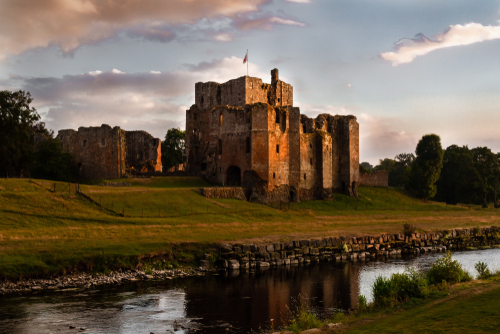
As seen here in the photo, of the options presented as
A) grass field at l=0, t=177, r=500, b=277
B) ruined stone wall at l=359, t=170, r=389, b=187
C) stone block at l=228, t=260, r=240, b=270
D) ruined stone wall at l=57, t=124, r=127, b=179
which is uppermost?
ruined stone wall at l=57, t=124, r=127, b=179

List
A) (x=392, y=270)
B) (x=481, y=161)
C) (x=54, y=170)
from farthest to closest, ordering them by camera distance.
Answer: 1. (x=481, y=161)
2. (x=54, y=170)
3. (x=392, y=270)

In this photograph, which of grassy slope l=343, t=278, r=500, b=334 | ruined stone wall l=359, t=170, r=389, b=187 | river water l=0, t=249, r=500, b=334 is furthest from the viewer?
ruined stone wall l=359, t=170, r=389, b=187

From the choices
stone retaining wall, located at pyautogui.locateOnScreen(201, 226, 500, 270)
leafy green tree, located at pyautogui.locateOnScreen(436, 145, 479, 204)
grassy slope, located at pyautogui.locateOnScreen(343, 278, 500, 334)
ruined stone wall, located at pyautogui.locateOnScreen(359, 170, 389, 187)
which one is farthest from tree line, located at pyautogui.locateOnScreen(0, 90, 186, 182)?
leafy green tree, located at pyautogui.locateOnScreen(436, 145, 479, 204)

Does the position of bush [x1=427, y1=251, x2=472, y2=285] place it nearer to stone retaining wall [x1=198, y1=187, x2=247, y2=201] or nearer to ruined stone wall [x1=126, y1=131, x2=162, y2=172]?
stone retaining wall [x1=198, y1=187, x2=247, y2=201]

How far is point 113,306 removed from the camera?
18.7 m

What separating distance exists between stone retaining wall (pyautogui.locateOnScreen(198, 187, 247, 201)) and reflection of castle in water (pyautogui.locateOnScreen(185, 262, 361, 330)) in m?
19.1

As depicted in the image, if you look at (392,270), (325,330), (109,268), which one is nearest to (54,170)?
(109,268)

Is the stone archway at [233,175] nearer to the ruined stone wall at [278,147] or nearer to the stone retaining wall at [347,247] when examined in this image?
the ruined stone wall at [278,147]

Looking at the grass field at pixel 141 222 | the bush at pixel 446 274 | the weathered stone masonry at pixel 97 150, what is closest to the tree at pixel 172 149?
the weathered stone masonry at pixel 97 150

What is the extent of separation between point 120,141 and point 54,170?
27.3 ft

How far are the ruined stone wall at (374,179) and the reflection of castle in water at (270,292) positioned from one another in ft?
137

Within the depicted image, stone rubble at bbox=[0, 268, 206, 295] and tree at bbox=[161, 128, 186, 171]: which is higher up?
tree at bbox=[161, 128, 186, 171]

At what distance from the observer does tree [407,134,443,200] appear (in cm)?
6662

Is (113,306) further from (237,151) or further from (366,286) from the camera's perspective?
(237,151)
